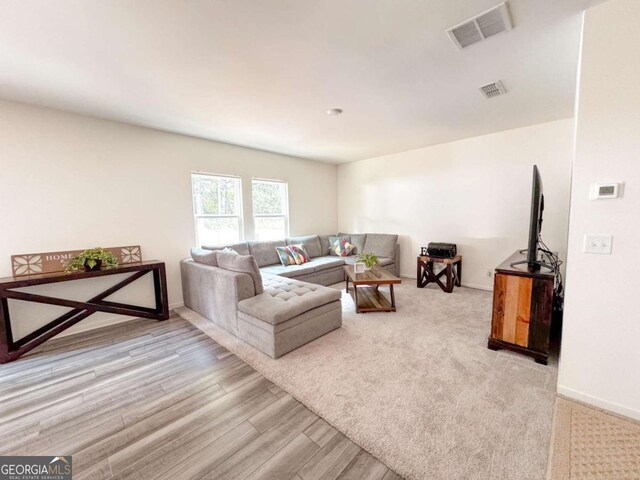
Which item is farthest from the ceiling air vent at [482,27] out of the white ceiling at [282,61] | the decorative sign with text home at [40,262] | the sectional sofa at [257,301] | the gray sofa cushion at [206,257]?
the decorative sign with text home at [40,262]

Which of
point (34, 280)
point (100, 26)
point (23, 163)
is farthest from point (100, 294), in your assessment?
point (100, 26)

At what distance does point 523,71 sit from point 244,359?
346 cm

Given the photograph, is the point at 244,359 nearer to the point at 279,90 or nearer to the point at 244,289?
the point at 244,289

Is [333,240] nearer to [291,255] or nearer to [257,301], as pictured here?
[291,255]

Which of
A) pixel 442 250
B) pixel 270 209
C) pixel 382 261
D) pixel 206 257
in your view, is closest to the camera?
pixel 206 257

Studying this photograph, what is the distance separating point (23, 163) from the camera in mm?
2621

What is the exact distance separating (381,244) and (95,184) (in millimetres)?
Result: 4401

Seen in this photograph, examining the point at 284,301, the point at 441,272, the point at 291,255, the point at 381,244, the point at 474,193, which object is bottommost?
the point at 441,272

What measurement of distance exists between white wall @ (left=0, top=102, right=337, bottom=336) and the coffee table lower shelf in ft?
8.48

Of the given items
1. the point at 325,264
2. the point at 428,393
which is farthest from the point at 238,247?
the point at 428,393

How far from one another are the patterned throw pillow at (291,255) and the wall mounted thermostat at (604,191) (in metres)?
3.53

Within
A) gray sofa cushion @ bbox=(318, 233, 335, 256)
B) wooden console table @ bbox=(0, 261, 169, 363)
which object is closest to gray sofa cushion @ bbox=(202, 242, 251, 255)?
wooden console table @ bbox=(0, 261, 169, 363)

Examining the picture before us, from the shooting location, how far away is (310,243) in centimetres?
510

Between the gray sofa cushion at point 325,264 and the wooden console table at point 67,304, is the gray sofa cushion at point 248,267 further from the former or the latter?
the gray sofa cushion at point 325,264
